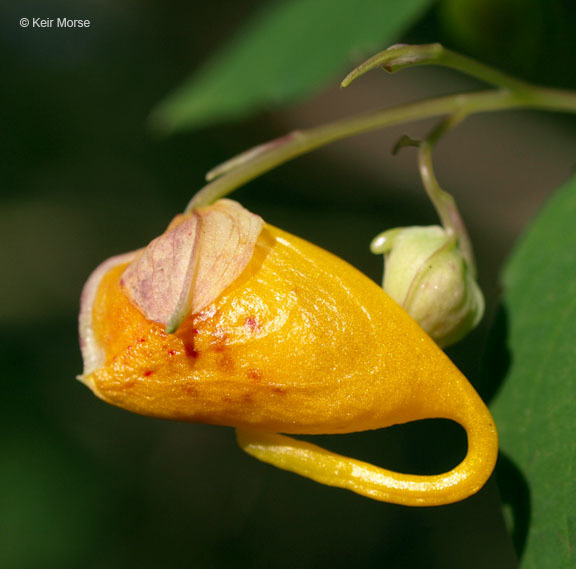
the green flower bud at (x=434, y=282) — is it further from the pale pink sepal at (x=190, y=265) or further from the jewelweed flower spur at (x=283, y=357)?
the pale pink sepal at (x=190, y=265)

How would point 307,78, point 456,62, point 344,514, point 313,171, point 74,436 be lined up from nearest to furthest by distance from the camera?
point 456,62 → point 307,78 → point 74,436 → point 344,514 → point 313,171

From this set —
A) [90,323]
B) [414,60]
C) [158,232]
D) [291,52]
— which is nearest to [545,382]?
[414,60]

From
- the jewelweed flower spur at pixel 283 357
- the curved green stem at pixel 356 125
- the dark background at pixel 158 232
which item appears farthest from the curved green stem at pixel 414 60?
the dark background at pixel 158 232

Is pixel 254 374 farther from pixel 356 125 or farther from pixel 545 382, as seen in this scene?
pixel 356 125

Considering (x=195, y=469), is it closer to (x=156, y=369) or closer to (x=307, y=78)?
(x=307, y=78)

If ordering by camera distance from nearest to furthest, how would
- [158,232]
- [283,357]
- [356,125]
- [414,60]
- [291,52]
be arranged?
[283,357]
[414,60]
[356,125]
[291,52]
[158,232]

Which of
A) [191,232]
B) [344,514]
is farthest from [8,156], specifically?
[191,232]

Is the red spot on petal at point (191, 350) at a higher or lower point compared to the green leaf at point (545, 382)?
higher
